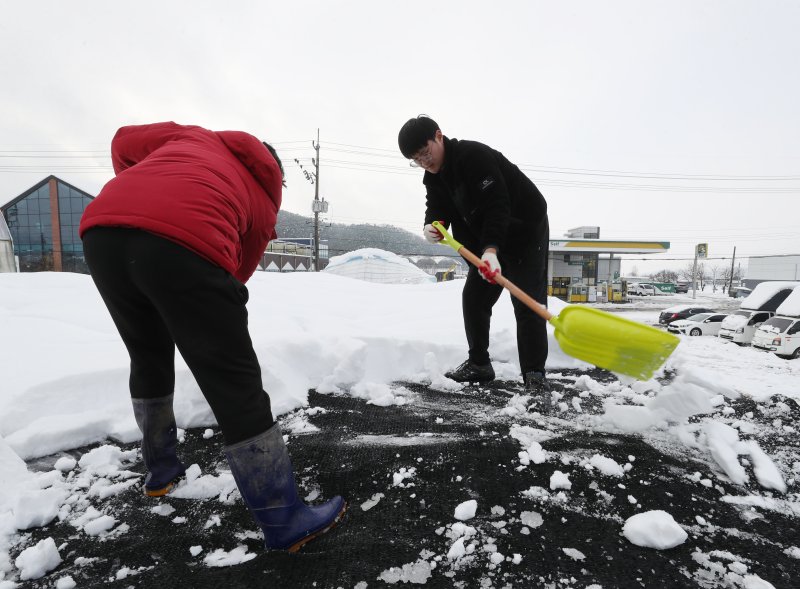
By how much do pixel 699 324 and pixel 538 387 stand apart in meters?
13.2

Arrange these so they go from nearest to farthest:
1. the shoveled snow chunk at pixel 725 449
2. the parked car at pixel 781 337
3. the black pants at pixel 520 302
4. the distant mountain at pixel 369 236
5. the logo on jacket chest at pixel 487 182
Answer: the shoveled snow chunk at pixel 725 449 < the logo on jacket chest at pixel 487 182 < the black pants at pixel 520 302 < the parked car at pixel 781 337 < the distant mountain at pixel 369 236

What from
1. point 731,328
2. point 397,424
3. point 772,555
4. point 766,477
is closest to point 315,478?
point 397,424

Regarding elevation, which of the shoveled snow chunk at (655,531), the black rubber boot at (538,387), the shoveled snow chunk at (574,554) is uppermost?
the shoveled snow chunk at (655,531)

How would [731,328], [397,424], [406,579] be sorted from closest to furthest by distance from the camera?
1. [406,579]
2. [397,424]
3. [731,328]

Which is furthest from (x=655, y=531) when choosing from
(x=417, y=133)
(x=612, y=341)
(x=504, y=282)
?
(x=417, y=133)

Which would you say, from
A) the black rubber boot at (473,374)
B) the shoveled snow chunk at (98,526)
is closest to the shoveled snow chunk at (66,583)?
the shoveled snow chunk at (98,526)

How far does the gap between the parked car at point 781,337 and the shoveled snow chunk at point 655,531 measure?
9599mm

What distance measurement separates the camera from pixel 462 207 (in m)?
2.37

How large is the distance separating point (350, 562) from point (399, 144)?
1.94 meters

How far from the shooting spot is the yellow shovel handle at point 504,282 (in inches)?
74.2

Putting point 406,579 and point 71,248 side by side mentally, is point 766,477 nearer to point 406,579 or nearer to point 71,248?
point 406,579

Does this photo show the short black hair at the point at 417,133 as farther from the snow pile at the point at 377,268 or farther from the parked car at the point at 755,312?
the snow pile at the point at 377,268

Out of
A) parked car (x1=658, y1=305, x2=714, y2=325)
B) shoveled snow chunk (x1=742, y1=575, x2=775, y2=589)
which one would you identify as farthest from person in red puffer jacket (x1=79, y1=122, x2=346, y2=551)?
parked car (x1=658, y1=305, x2=714, y2=325)

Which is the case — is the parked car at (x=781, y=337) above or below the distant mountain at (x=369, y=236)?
below
